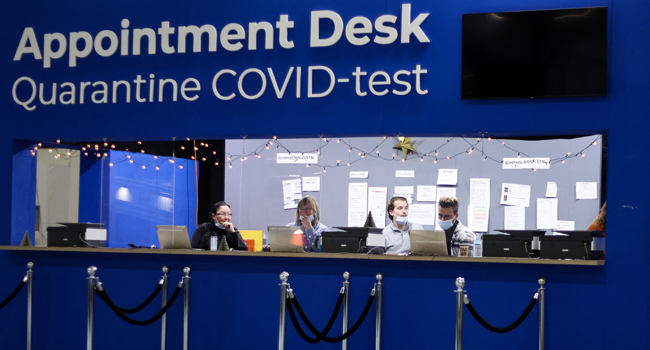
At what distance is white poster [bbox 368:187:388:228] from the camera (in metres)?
6.58

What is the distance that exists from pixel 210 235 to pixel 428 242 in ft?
7.60

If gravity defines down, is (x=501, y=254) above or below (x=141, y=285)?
above

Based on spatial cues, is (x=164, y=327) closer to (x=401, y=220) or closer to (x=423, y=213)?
(x=401, y=220)

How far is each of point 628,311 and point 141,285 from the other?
415cm

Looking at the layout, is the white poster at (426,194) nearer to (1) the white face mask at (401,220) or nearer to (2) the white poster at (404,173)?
(2) the white poster at (404,173)

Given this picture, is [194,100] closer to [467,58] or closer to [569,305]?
[467,58]

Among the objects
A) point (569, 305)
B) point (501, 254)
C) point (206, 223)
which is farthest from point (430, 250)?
point (206, 223)

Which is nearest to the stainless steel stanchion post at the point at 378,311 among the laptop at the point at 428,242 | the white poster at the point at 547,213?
the laptop at the point at 428,242

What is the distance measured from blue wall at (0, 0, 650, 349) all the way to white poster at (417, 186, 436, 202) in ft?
3.62

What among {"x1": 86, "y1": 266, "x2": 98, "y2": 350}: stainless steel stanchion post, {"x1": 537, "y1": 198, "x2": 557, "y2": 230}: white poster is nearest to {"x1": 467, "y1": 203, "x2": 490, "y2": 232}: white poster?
{"x1": 537, "y1": 198, "x2": 557, "y2": 230}: white poster

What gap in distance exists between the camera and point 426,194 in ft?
21.2

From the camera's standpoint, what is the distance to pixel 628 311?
16.2 ft

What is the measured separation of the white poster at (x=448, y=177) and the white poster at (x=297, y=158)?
1.25m

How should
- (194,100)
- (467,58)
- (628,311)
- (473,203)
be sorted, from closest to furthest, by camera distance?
(628,311) → (467,58) → (194,100) → (473,203)
